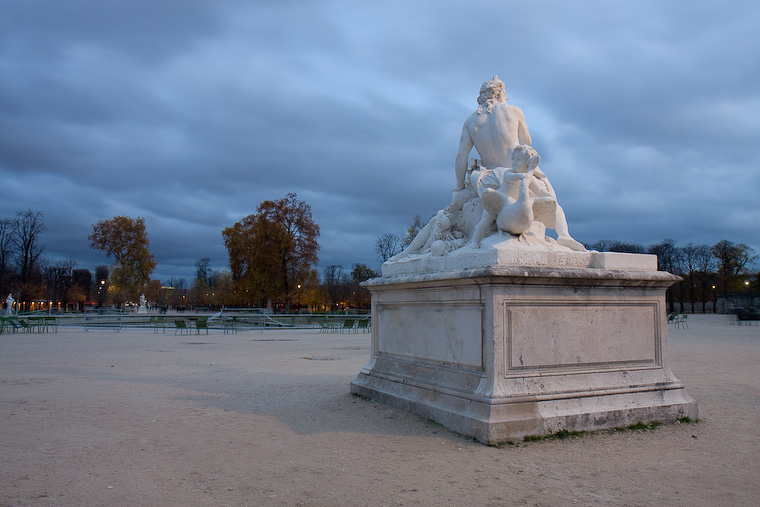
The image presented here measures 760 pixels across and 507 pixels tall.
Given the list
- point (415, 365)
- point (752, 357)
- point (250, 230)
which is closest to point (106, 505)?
point (415, 365)

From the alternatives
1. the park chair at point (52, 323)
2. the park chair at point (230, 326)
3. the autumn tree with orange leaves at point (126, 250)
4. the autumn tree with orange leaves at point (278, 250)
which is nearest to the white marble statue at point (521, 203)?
the park chair at point (230, 326)

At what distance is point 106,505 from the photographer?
347cm

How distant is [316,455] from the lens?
15.3 ft

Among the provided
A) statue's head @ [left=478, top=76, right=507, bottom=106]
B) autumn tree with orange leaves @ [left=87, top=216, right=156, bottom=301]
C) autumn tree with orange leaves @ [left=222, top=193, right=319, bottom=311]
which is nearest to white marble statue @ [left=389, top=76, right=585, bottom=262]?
statue's head @ [left=478, top=76, right=507, bottom=106]

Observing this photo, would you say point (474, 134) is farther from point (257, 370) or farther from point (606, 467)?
point (257, 370)

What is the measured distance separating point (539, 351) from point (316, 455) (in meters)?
2.33

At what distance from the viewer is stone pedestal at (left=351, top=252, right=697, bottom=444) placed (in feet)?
17.1

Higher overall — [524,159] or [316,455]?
[524,159]

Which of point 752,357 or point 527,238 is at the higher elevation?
point 527,238

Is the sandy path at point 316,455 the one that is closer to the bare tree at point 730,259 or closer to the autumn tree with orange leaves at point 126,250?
the autumn tree with orange leaves at point 126,250

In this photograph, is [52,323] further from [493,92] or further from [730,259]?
[730,259]

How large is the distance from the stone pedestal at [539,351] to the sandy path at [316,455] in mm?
253

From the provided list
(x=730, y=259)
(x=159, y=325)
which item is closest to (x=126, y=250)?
(x=159, y=325)

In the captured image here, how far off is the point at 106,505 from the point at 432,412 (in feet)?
10.6
